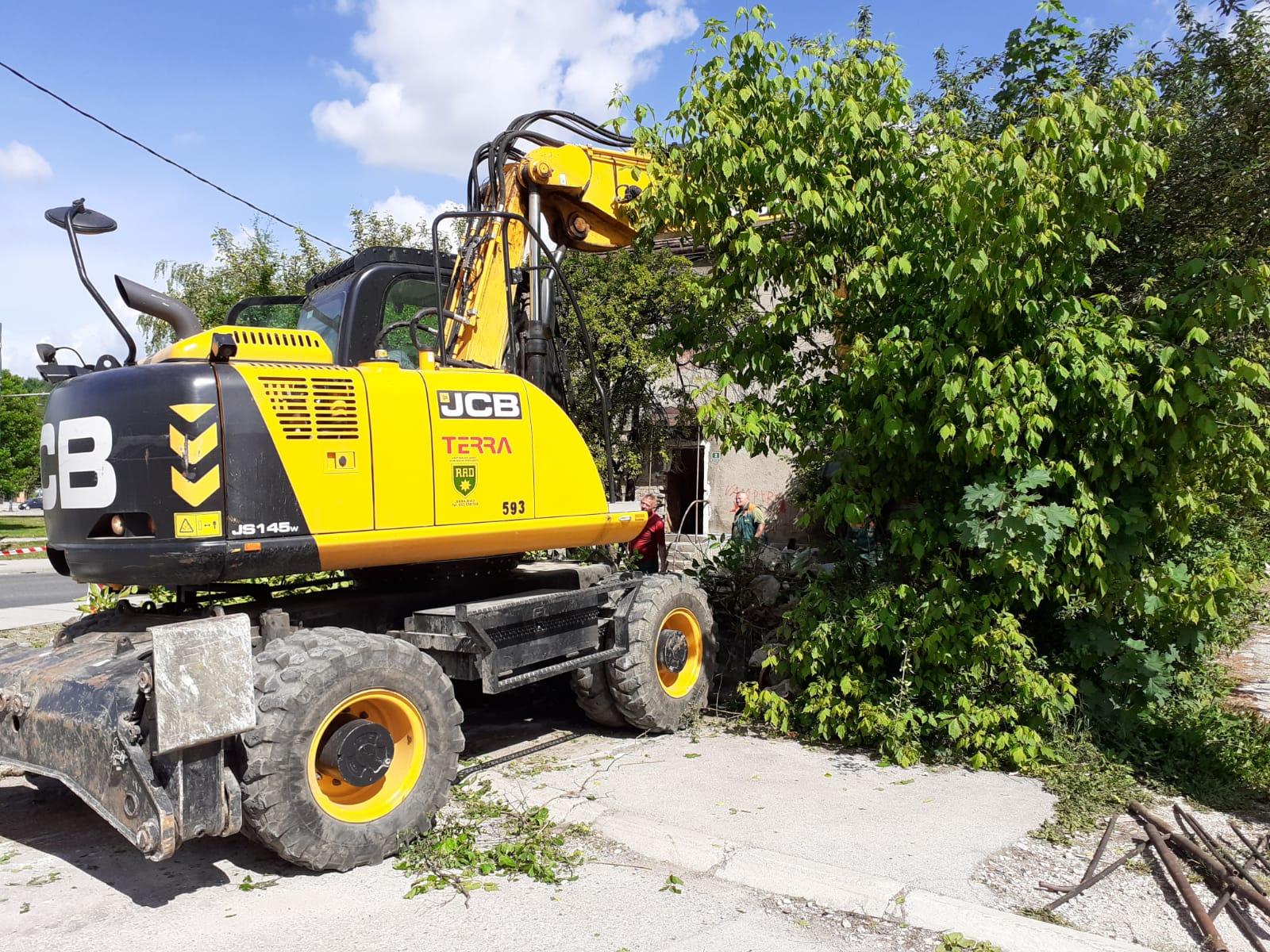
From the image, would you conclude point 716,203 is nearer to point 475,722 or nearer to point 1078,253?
point 1078,253

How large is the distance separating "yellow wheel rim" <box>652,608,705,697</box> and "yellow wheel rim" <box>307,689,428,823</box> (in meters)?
2.36

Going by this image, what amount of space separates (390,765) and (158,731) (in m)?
→ 1.24

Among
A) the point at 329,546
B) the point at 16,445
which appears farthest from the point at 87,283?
the point at 16,445

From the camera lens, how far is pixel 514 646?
18.9ft

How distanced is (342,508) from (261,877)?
181cm

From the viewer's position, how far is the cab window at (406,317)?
6125 mm

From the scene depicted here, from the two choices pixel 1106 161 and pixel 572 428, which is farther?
pixel 572 428

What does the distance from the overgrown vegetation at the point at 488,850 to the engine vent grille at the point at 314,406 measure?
2122 millimetres

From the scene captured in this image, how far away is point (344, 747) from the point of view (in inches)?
179

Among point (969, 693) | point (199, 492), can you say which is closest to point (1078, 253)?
point (969, 693)

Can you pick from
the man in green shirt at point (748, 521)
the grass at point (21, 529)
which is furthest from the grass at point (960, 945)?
the grass at point (21, 529)

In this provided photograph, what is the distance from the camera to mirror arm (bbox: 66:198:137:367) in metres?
4.96

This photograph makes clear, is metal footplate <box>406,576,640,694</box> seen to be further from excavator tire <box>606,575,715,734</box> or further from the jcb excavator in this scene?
excavator tire <box>606,575,715,734</box>

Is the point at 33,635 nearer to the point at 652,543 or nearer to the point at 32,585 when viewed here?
the point at 652,543
